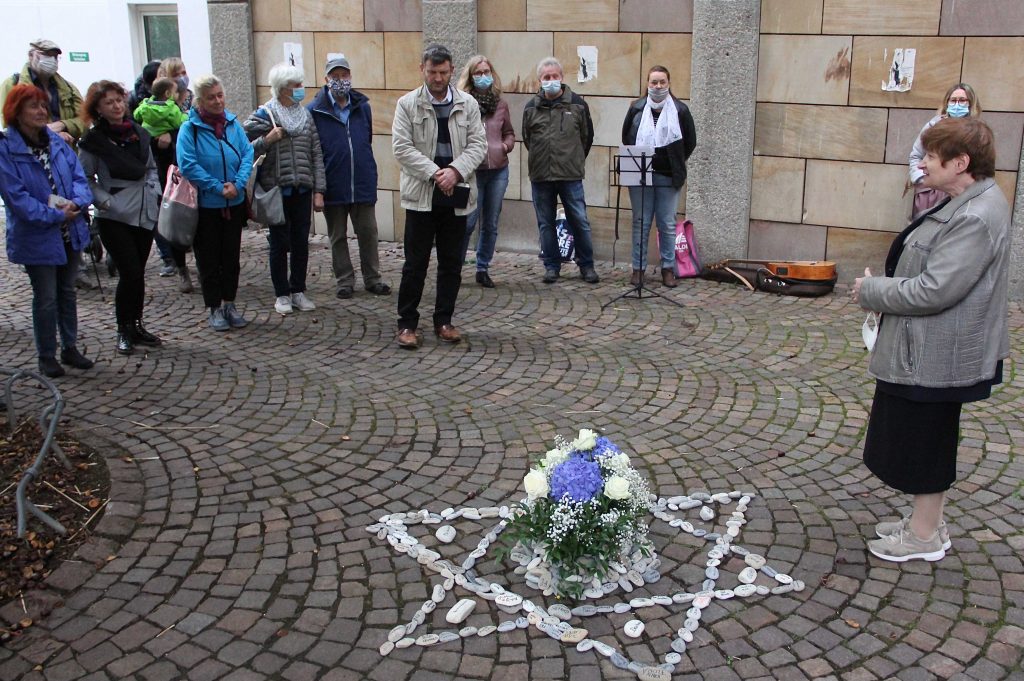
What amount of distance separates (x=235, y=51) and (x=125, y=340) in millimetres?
5553

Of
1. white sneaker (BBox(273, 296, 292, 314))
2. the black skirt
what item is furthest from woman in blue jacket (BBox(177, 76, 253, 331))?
the black skirt

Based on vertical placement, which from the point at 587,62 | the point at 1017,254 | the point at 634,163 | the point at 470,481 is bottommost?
the point at 470,481

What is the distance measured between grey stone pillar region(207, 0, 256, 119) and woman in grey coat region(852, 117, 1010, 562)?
9215 millimetres

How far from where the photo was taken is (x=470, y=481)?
4871 mm

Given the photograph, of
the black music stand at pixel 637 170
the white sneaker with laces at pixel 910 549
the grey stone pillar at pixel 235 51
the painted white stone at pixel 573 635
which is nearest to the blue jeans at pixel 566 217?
the black music stand at pixel 637 170

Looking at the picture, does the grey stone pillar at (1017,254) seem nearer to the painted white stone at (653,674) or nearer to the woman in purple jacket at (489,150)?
the woman in purple jacket at (489,150)

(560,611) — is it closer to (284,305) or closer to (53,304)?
(53,304)

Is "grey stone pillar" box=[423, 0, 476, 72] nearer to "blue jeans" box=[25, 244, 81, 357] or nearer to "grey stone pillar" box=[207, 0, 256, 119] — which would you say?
"grey stone pillar" box=[207, 0, 256, 119]

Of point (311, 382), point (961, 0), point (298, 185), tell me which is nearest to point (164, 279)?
point (298, 185)

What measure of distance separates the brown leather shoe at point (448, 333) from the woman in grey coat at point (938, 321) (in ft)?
12.1

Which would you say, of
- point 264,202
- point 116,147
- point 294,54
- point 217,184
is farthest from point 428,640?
point 294,54

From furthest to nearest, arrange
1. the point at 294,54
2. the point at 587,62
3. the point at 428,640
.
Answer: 1. the point at 294,54
2. the point at 587,62
3. the point at 428,640

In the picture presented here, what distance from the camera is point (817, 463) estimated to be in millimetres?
5090

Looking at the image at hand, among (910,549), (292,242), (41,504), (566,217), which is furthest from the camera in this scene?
(566,217)
